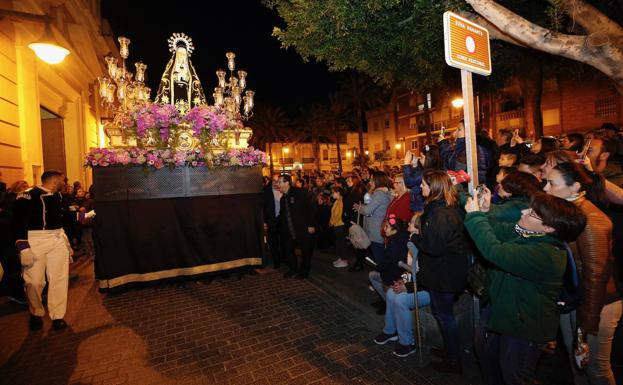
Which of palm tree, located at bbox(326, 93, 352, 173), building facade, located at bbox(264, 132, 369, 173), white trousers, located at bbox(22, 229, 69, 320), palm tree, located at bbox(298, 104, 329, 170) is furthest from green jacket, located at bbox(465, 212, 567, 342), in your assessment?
building facade, located at bbox(264, 132, 369, 173)

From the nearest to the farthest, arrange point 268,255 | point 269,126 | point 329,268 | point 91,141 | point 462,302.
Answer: point 462,302
point 329,268
point 268,255
point 91,141
point 269,126

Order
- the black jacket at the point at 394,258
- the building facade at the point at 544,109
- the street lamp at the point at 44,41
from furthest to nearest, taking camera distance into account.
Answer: the building facade at the point at 544,109
the street lamp at the point at 44,41
the black jacket at the point at 394,258

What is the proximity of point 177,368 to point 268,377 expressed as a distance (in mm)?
1122

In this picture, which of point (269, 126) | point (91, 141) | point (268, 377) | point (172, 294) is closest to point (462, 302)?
point (268, 377)

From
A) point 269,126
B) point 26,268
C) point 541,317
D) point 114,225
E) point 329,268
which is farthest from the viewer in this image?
point 269,126

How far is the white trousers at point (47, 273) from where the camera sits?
4.99 m

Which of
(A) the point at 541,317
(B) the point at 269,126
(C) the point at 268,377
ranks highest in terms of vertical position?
(B) the point at 269,126

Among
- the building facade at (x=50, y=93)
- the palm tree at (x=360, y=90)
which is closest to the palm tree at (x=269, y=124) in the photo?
the palm tree at (x=360, y=90)

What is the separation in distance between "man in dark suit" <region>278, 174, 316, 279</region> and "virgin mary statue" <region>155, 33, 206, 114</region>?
3.55 meters

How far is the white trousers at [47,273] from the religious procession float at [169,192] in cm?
105

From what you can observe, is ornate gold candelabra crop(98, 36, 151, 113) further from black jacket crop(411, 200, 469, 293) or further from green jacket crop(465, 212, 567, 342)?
green jacket crop(465, 212, 567, 342)

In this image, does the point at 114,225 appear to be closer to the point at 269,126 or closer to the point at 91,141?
the point at 91,141

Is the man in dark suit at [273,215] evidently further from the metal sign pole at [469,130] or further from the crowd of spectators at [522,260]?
the metal sign pole at [469,130]

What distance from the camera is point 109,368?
391cm
